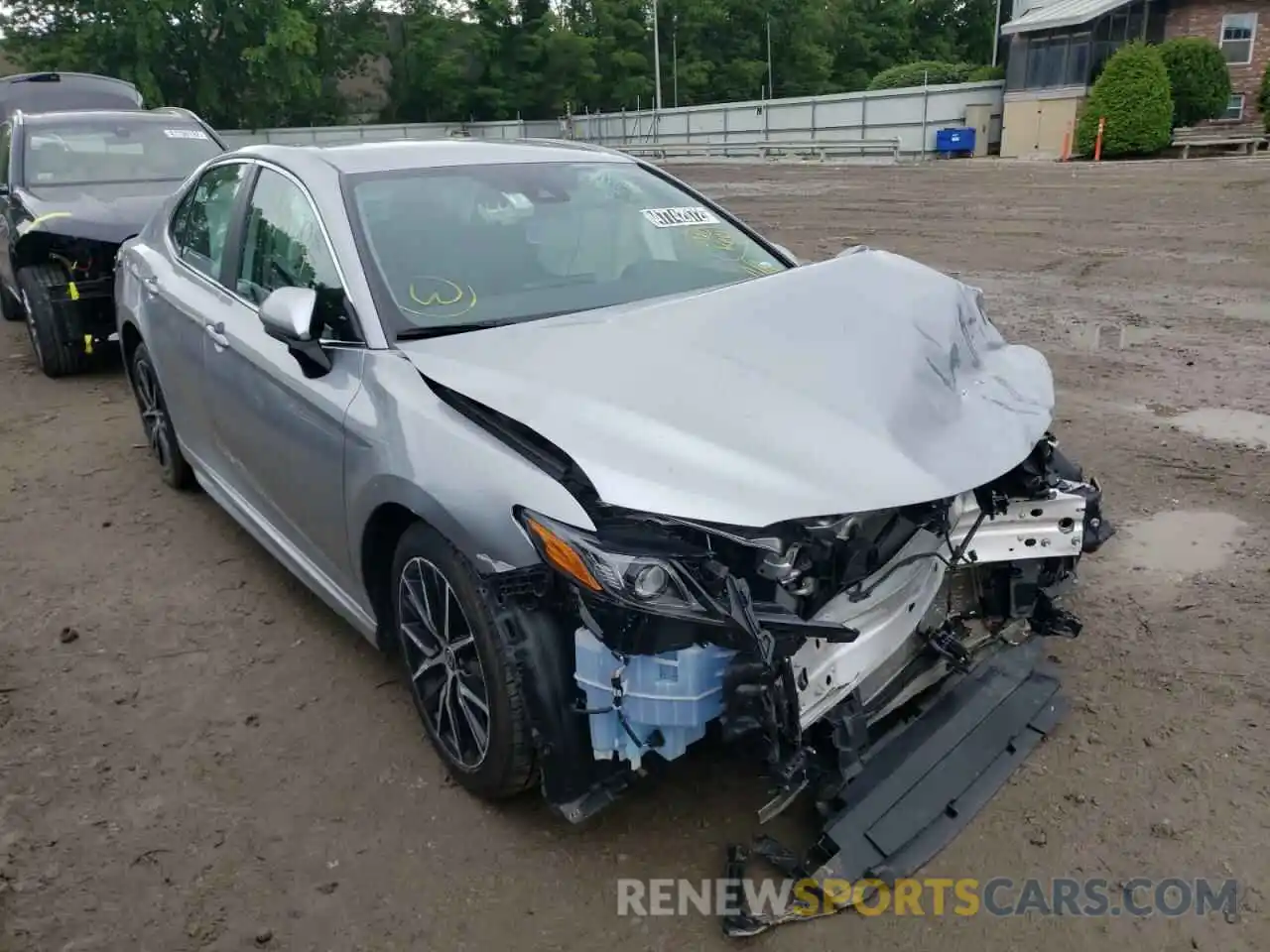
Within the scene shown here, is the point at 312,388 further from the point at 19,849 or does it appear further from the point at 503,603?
the point at 19,849

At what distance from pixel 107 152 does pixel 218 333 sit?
553 centimetres

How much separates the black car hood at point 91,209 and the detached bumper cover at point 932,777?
6.30 metres

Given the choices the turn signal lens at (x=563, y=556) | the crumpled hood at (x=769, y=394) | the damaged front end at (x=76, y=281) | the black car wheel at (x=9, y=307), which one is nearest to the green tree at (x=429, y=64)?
the black car wheel at (x=9, y=307)

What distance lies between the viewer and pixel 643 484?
2451mm

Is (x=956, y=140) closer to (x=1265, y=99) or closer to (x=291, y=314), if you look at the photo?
(x=1265, y=99)

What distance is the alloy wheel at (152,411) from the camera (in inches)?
206

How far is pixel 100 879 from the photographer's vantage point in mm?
2824

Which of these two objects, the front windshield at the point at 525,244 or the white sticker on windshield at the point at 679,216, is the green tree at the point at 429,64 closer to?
the white sticker on windshield at the point at 679,216

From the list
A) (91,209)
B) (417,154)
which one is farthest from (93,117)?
(417,154)

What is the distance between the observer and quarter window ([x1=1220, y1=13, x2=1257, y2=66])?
99.5 feet

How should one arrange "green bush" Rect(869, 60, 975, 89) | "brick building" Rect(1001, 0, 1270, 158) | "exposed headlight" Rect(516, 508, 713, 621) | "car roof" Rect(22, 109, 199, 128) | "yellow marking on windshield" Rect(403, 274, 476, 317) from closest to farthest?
"exposed headlight" Rect(516, 508, 713, 621), "yellow marking on windshield" Rect(403, 274, 476, 317), "car roof" Rect(22, 109, 199, 128), "brick building" Rect(1001, 0, 1270, 158), "green bush" Rect(869, 60, 975, 89)

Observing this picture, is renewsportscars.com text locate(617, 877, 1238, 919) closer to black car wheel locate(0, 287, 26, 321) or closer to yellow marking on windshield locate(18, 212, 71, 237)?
yellow marking on windshield locate(18, 212, 71, 237)

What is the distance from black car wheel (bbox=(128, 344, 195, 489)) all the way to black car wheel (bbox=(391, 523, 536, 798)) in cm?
258

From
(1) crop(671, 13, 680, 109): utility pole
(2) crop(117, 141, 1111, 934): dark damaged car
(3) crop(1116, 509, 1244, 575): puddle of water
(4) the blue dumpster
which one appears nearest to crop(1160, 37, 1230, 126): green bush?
(4) the blue dumpster
